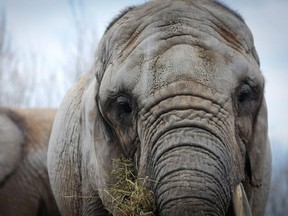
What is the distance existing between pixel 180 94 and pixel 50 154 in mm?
2615

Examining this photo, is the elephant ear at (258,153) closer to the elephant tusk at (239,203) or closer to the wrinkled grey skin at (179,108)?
the wrinkled grey skin at (179,108)

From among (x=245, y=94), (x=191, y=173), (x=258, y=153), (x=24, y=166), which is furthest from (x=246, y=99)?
(x=24, y=166)

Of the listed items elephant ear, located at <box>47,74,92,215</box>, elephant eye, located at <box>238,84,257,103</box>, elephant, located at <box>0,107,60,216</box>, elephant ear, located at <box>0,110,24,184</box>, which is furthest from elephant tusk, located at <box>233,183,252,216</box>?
elephant ear, located at <box>0,110,24,184</box>

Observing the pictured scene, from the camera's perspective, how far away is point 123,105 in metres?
4.59

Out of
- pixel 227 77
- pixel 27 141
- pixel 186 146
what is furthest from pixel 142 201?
pixel 27 141

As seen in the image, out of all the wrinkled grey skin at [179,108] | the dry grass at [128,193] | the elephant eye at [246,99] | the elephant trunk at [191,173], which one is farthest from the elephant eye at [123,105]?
the elephant eye at [246,99]

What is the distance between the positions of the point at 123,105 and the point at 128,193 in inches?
22.1

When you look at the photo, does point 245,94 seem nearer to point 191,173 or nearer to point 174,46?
point 174,46

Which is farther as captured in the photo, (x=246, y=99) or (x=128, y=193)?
(x=246, y=99)

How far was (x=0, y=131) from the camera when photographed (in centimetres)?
975

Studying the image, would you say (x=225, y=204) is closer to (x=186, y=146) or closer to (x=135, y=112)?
(x=186, y=146)

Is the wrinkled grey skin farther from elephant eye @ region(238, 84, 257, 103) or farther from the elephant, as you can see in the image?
the elephant

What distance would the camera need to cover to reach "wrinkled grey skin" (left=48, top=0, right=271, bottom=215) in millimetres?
3998

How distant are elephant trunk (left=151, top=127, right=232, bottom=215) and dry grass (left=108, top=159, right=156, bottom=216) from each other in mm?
100
